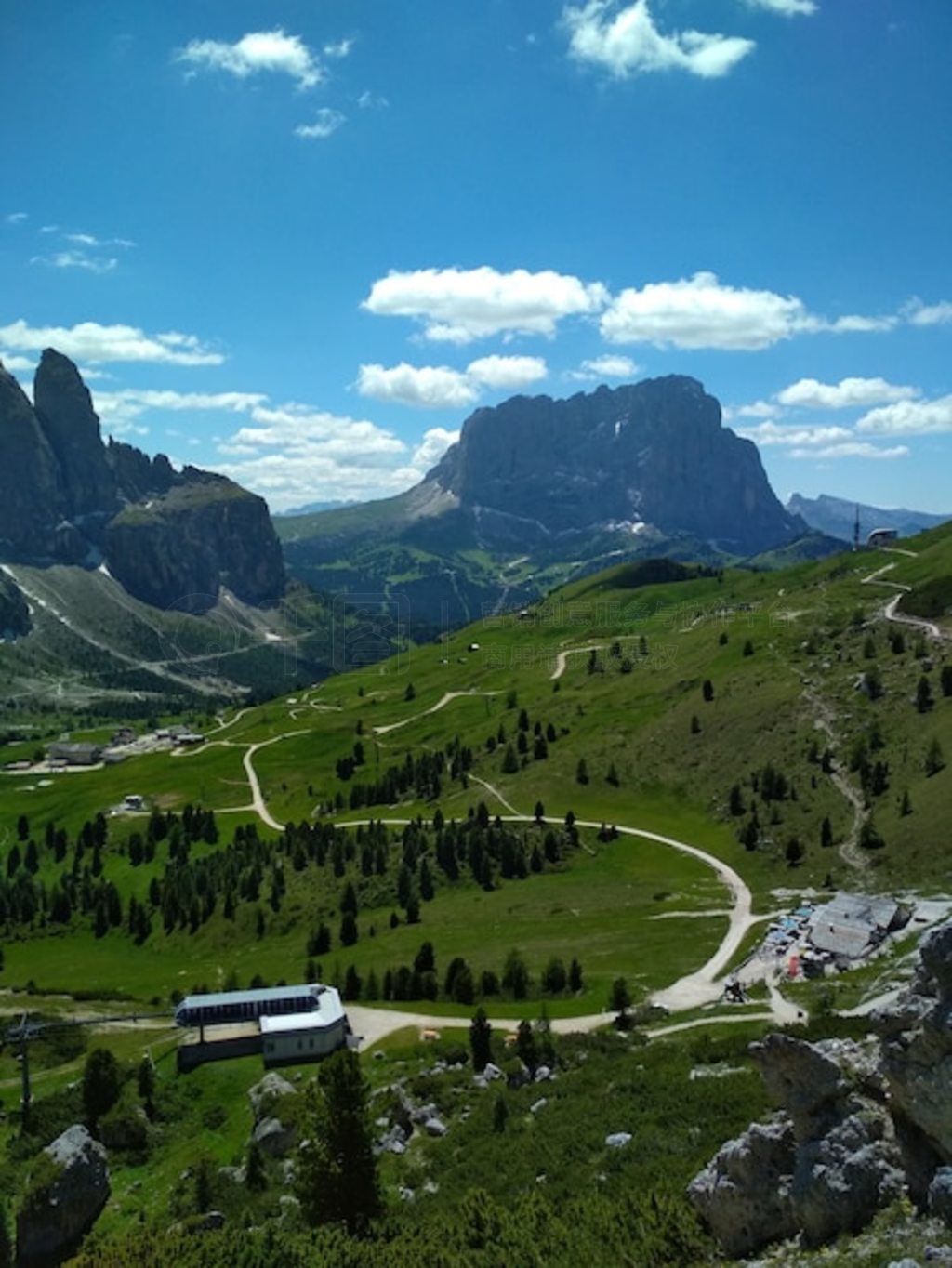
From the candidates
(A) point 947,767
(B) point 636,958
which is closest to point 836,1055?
(B) point 636,958

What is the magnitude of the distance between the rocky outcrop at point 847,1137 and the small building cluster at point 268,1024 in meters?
50.7

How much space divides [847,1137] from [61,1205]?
44403 millimetres

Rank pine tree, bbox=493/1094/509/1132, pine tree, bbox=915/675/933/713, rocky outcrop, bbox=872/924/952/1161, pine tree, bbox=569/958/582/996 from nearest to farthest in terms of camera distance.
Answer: rocky outcrop, bbox=872/924/952/1161 < pine tree, bbox=493/1094/509/1132 < pine tree, bbox=569/958/582/996 < pine tree, bbox=915/675/933/713

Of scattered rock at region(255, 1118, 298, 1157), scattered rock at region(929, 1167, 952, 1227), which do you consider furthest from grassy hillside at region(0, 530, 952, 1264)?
scattered rock at region(929, 1167, 952, 1227)

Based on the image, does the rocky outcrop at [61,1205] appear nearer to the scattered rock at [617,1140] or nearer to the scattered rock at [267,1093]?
the scattered rock at [267,1093]

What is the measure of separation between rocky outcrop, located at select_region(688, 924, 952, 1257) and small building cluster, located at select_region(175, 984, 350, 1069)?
50.7m

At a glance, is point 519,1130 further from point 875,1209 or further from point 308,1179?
point 875,1209

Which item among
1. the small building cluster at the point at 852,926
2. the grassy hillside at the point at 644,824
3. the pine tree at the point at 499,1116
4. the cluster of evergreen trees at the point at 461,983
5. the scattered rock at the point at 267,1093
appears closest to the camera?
the pine tree at the point at 499,1116

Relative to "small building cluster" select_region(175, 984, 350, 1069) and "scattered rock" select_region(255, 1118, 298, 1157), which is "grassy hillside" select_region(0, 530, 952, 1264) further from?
"scattered rock" select_region(255, 1118, 298, 1157)

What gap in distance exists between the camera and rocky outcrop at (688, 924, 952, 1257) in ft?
80.7

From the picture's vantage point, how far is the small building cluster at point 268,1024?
75.6 metres

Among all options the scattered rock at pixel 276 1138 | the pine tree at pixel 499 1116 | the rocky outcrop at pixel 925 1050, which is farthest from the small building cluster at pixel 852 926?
the rocky outcrop at pixel 925 1050

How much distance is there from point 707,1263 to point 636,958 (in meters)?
64.9

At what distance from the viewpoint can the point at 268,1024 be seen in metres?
77.2
